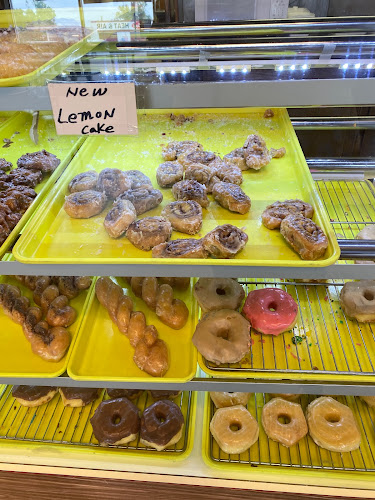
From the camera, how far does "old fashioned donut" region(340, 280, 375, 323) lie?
184 centimetres

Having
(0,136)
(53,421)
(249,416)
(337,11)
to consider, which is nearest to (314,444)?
(249,416)

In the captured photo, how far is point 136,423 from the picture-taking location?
1960 millimetres

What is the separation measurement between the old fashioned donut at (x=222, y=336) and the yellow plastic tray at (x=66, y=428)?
602 millimetres

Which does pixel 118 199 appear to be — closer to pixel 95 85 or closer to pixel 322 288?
pixel 95 85

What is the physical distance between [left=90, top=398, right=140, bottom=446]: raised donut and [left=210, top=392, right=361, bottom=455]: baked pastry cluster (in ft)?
1.27

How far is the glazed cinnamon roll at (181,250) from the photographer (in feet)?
4.69

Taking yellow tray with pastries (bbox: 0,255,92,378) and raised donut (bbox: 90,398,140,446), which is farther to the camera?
raised donut (bbox: 90,398,140,446)

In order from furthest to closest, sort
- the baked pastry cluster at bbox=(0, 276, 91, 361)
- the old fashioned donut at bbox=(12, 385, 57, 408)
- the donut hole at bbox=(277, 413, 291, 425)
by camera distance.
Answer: the old fashioned donut at bbox=(12, 385, 57, 408)
the donut hole at bbox=(277, 413, 291, 425)
the baked pastry cluster at bbox=(0, 276, 91, 361)

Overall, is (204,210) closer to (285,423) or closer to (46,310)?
(46,310)

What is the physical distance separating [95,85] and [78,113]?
10 centimetres

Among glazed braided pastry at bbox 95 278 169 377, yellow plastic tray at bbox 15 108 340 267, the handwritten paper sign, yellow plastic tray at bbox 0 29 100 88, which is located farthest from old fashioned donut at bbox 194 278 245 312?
yellow plastic tray at bbox 0 29 100 88

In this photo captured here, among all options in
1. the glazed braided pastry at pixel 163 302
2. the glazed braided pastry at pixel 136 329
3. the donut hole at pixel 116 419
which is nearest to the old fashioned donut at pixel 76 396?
the donut hole at pixel 116 419

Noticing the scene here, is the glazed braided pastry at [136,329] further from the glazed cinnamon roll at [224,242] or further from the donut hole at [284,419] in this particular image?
the donut hole at [284,419]

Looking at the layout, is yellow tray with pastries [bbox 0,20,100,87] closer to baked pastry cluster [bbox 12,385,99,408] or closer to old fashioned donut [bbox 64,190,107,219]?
old fashioned donut [bbox 64,190,107,219]
